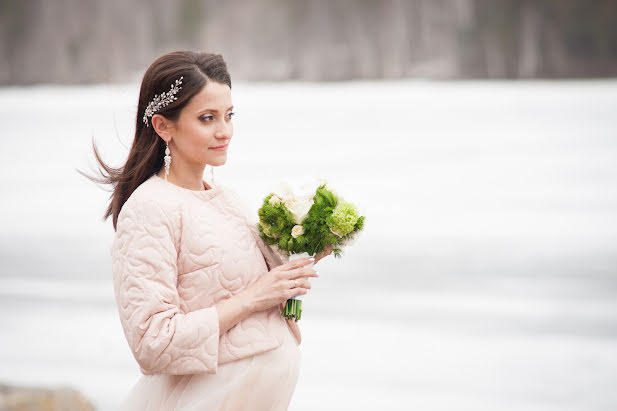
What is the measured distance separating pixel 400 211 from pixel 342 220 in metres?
4.58

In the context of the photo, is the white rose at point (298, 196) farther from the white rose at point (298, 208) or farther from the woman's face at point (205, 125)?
the woman's face at point (205, 125)

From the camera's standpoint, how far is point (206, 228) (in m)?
1.70

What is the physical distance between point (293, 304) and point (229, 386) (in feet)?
0.72

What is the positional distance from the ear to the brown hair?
0.01 meters

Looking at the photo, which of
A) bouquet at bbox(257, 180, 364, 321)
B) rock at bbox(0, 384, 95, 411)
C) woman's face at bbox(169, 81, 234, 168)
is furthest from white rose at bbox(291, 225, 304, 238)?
rock at bbox(0, 384, 95, 411)

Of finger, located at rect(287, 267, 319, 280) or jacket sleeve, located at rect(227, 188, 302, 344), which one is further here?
jacket sleeve, located at rect(227, 188, 302, 344)

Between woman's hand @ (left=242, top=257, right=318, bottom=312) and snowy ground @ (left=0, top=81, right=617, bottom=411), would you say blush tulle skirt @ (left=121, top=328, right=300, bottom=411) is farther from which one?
snowy ground @ (left=0, top=81, right=617, bottom=411)

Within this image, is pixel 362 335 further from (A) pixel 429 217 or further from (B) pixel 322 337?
(A) pixel 429 217

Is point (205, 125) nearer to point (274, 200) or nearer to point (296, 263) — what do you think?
point (274, 200)

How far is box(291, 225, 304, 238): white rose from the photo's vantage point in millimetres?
1729

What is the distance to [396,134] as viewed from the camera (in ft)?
20.1

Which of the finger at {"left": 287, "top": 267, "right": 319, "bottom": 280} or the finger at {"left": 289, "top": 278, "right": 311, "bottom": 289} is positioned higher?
the finger at {"left": 287, "top": 267, "right": 319, "bottom": 280}

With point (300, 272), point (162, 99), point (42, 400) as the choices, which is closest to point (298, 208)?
point (300, 272)

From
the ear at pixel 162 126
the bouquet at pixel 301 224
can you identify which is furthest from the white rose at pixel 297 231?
the ear at pixel 162 126
